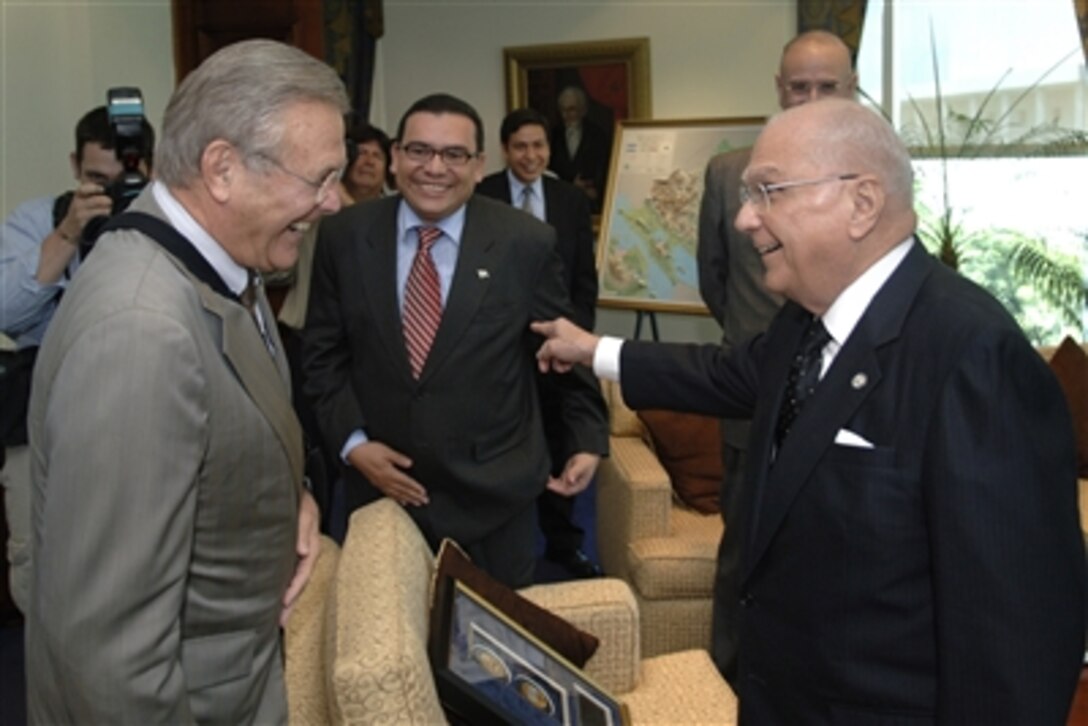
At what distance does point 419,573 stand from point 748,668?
28.9 inches

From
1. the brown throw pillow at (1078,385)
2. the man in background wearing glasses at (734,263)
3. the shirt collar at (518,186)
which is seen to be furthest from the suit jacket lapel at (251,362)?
the brown throw pillow at (1078,385)

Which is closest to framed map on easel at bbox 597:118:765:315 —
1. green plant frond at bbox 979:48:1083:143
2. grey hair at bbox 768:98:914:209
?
green plant frond at bbox 979:48:1083:143

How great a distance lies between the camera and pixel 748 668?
1702mm

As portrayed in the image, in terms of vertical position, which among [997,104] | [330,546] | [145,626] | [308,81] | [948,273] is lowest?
[330,546]

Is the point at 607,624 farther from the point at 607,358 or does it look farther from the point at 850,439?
the point at 850,439

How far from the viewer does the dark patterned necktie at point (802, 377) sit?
1614 millimetres

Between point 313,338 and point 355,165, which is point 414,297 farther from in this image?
point 355,165

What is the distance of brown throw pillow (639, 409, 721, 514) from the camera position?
159 inches

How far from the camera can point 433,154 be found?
2549 mm

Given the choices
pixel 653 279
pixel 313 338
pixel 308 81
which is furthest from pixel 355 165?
pixel 308 81

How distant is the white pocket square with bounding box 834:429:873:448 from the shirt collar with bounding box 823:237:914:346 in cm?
14

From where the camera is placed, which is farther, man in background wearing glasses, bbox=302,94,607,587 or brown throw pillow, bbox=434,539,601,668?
man in background wearing glasses, bbox=302,94,607,587

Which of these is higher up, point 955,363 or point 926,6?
point 926,6

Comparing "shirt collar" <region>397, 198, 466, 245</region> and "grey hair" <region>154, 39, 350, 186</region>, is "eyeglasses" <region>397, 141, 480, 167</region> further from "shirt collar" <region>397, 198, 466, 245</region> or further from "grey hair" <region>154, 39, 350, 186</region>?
"grey hair" <region>154, 39, 350, 186</region>
